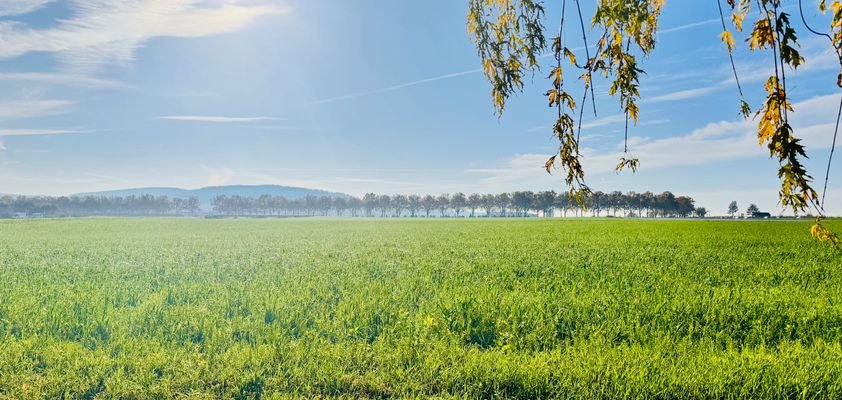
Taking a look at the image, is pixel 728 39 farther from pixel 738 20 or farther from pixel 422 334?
pixel 422 334

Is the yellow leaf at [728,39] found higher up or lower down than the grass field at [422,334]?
higher up

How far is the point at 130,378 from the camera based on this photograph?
6.01 m

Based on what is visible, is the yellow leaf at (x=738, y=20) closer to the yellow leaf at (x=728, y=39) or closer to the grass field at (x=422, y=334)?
the yellow leaf at (x=728, y=39)

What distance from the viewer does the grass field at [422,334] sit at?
5762mm

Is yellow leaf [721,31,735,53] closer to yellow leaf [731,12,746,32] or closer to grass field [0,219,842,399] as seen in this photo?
yellow leaf [731,12,746,32]

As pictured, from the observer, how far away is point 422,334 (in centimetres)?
748

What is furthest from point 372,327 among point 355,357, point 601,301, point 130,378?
point 601,301

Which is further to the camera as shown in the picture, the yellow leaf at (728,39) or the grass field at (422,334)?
the grass field at (422,334)

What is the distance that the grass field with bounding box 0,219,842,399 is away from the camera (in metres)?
5.76

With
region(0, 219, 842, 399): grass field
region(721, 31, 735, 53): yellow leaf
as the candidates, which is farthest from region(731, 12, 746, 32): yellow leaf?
region(0, 219, 842, 399): grass field

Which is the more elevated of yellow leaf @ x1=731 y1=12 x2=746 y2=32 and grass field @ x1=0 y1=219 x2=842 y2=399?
yellow leaf @ x1=731 y1=12 x2=746 y2=32

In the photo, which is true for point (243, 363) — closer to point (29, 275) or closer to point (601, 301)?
point (601, 301)

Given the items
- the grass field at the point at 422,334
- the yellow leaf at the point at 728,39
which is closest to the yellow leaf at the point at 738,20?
the yellow leaf at the point at 728,39

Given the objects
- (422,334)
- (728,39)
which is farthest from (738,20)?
(422,334)
